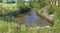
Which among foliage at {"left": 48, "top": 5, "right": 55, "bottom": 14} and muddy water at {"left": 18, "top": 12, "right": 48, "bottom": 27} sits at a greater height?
foliage at {"left": 48, "top": 5, "right": 55, "bottom": 14}

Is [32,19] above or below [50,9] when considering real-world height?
below

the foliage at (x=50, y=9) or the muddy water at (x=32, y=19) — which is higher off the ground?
the foliage at (x=50, y=9)

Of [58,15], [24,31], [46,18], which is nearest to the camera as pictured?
[24,31]

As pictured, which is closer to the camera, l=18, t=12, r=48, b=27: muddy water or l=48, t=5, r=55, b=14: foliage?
l=18, t=12, r=48, b=27: muddy water

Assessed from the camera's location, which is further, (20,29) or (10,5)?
(10,5)

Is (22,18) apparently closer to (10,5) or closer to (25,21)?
(25,21)

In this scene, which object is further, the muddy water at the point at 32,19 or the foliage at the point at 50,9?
the foliage at the point at 50,9

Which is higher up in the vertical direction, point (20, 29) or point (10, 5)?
point (10, 5)

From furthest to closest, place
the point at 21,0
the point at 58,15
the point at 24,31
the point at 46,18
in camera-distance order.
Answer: the point at 46,18 < the point at 21,0 < the point at 58,15 < the point at 24,31

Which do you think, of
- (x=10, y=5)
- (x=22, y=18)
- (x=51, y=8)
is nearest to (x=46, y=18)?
(x=51, y=8)

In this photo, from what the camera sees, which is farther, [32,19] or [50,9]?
[50,9]

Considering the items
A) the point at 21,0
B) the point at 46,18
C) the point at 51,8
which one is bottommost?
the point at 46,18
